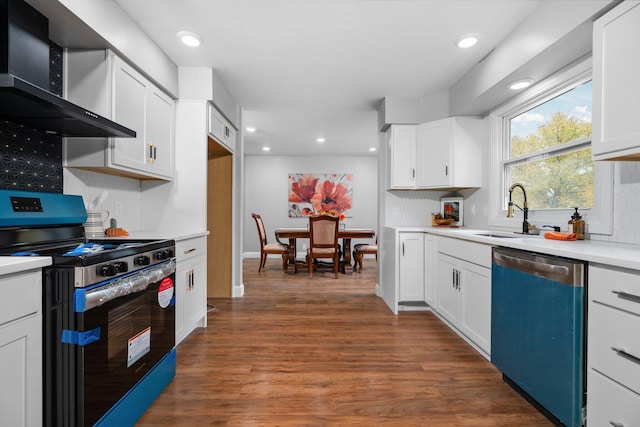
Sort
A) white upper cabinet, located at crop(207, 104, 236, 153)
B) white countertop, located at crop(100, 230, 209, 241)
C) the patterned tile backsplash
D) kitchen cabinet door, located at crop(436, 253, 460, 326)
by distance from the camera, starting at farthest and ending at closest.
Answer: white upper cabinet, located at crop(207, 104, 236, 153)
kitchen cabinet door, located at crop(436, 253, 460, 326)
white countertop, located at crop(100, 230, 209, 241)
the patterned tile backsplash

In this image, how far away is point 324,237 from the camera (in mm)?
5234

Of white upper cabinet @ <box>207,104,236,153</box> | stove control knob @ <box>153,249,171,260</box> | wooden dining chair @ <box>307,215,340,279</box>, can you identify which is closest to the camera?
stove control knob @ <box>153,249,171,260</box>

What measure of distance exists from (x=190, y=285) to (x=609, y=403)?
101 inches

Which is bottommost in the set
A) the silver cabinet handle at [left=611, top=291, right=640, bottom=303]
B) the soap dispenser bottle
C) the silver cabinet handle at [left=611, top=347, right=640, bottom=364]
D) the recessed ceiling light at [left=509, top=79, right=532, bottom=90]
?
the silver cabinet handle at [left=611, top=347, right=640, bottom=364]

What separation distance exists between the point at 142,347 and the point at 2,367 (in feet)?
2.26

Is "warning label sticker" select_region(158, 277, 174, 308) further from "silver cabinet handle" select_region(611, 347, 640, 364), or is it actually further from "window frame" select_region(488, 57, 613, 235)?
"window frame" select_region(488, 57, 613, 235)

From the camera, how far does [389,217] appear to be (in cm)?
399

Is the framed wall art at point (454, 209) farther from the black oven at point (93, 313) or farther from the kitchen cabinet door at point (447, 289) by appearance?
the black oven at point (93, 313)

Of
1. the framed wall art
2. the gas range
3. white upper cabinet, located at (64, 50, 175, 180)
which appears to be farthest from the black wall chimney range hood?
the framed wall art

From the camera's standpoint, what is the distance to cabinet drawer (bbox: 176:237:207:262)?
2389mm

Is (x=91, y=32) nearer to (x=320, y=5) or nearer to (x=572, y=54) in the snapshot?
(x=320, y=5)

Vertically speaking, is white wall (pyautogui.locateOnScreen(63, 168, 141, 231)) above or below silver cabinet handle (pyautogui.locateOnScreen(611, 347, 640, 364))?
above

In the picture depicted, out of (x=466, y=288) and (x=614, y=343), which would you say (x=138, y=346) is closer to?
(x=614, y=343)

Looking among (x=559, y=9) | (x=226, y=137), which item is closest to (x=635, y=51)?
(x=559, y=9)
